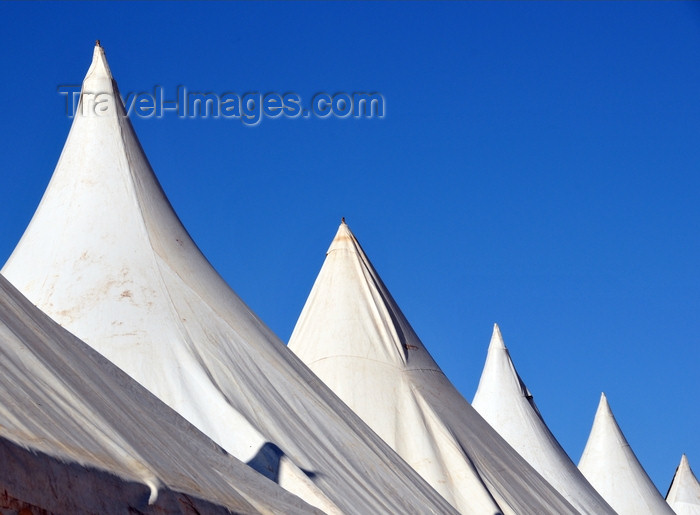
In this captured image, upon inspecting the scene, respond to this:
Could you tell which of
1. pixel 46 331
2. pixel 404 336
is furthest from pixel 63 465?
pixel 404 336

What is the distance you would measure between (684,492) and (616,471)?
16.7 ft

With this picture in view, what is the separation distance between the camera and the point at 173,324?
9.76 m

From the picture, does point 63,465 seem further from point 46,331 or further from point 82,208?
point 82,208

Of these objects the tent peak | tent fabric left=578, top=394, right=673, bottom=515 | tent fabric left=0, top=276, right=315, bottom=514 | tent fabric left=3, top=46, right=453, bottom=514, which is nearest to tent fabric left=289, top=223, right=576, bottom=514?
the tent peak

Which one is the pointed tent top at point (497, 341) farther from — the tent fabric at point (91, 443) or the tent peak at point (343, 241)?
the tent fabric at point (91, 443)

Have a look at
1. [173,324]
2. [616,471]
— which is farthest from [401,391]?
[616,471]

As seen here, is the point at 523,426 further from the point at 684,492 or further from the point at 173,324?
the point at 173,324

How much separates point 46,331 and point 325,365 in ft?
29.0

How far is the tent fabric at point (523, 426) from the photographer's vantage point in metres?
16.0

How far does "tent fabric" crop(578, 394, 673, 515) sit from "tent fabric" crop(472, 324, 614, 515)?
8.79ft

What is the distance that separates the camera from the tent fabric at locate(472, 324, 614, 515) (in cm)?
1605

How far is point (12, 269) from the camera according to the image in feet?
34.4

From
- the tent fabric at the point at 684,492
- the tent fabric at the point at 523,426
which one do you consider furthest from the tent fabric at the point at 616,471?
the tent fabric at the point at 684,492

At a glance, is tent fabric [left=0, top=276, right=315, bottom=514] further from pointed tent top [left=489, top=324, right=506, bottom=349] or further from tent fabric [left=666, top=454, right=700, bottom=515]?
tent fabric [left=666, top=454, right=700, bottom=515]
